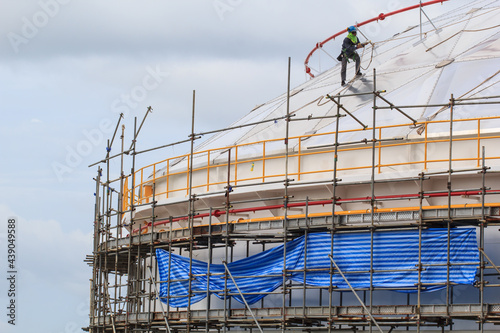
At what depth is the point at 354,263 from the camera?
70.1ft

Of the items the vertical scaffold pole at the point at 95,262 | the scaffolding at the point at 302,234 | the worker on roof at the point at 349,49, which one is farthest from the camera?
the worker on roof at the point at 349,49

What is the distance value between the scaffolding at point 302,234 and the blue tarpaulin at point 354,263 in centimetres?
20

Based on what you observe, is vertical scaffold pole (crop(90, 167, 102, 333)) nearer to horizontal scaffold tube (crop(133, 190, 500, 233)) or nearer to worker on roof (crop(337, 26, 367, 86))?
horizontal scaffold tube (crop(133, 190, 500, 233))

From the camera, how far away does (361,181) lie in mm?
22359

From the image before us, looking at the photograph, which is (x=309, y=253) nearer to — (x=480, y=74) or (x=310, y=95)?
(x=480, y=74)

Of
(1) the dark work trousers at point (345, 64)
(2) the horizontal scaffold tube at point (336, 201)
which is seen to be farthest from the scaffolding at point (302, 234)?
(1) the dark work trousers at point (345, 64)

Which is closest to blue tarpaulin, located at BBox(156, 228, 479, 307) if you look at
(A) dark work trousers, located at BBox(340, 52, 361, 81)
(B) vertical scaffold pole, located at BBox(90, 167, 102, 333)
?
(B) vertical scaffold pole, located at BBox(90, 167, 102, 333)

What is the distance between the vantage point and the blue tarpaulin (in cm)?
2042

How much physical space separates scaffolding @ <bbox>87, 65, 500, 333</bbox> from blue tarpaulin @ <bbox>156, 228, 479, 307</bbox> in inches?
7.8

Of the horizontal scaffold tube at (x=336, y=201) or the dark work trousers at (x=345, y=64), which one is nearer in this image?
the horizontal scaffold tube at (x=336, y=201)

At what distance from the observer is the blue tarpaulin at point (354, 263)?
2042 cm

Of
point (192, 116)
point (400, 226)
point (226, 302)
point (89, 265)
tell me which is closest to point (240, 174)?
point (192, 116)

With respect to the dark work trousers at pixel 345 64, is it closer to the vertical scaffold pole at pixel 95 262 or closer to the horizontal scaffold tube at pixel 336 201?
the horizontal scaffold tube at pixel 336 201

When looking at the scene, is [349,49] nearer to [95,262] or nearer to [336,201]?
[336,201]
